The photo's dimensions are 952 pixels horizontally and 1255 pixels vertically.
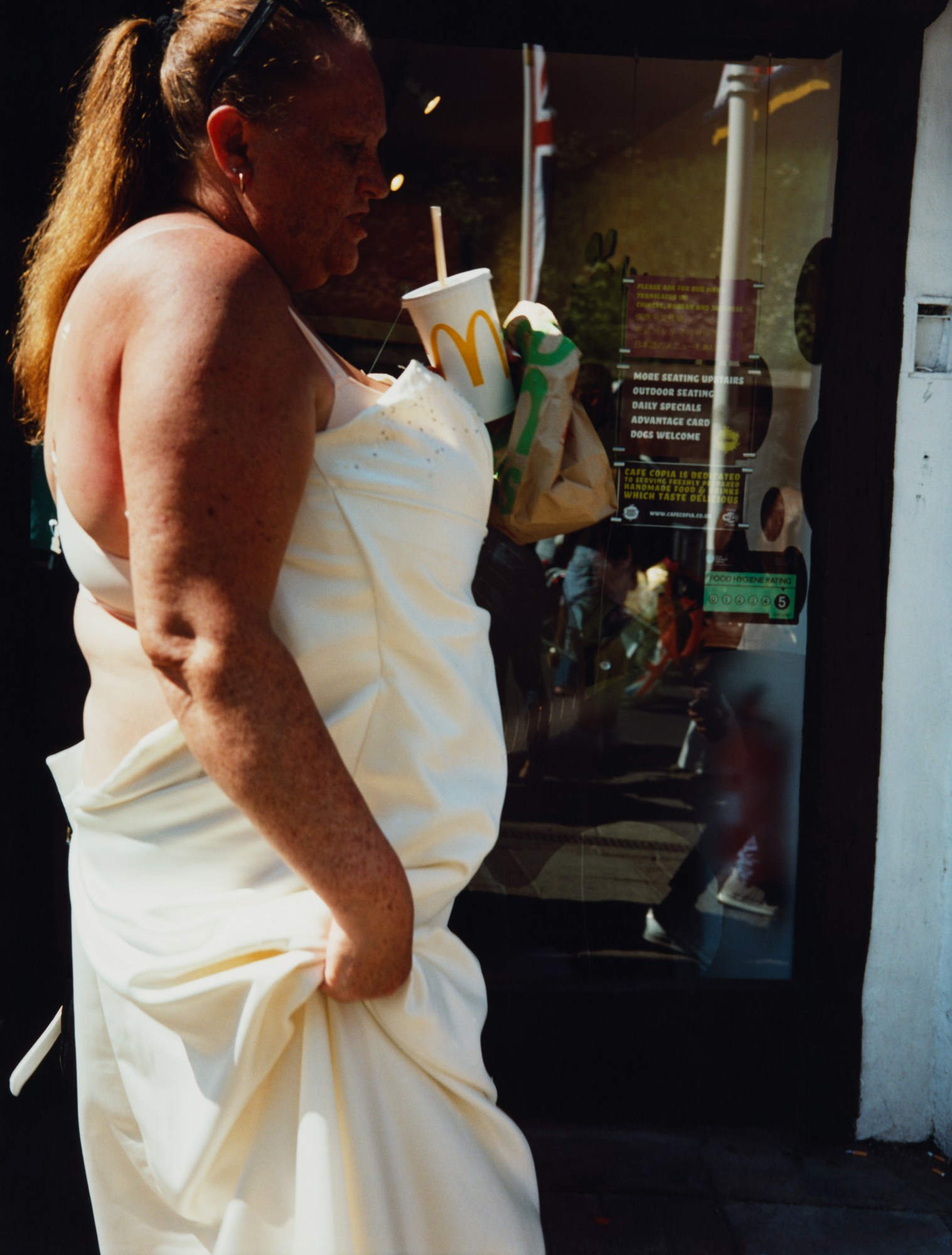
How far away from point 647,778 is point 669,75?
6.50 ft

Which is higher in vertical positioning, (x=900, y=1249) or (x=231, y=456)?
(x=231, y=456)

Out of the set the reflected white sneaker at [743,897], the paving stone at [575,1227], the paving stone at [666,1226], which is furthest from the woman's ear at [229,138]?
the reflected white sneaker at [743,897]

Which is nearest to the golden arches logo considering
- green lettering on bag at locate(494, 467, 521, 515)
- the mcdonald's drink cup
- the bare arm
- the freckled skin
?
the mcdonald's drink cup

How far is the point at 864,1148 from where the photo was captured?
120 inches

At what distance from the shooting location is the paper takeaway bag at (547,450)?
1.96 meters

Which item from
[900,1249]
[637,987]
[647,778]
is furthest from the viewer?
[647,778]

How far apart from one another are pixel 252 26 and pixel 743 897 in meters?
2.71

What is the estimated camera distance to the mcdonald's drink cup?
6.20 ft

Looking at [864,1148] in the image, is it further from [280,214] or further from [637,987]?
[280,214]

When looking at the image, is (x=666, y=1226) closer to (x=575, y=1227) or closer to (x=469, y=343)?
(x=575, y=1227)

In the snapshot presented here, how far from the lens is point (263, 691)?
3.87 ft

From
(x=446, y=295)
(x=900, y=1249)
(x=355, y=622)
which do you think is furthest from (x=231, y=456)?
(x=900, y=1249)

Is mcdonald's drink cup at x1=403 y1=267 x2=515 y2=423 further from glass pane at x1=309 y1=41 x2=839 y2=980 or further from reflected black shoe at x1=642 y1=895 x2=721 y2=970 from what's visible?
reflected black shoe at x1=642 y1=895 x2=721 y2=970

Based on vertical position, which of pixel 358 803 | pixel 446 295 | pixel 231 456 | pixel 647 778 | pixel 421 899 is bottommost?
pixel 647 778
